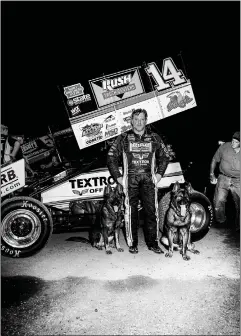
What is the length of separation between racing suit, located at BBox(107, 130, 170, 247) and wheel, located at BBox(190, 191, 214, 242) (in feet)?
2.46

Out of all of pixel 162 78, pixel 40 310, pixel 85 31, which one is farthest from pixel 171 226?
pixel 85 31

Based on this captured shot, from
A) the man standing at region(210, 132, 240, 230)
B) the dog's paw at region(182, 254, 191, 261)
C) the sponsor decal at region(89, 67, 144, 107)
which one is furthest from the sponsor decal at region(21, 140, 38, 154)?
the dog's paw at region(182, 254, 191, 261)

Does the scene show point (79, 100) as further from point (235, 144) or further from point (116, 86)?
point (235, 144)

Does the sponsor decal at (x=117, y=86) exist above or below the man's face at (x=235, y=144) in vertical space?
above

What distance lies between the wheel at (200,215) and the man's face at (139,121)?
4.63 feet

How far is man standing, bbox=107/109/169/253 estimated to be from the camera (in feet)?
13.3

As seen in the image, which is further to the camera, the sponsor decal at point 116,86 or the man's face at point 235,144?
the man's face at point 235,144

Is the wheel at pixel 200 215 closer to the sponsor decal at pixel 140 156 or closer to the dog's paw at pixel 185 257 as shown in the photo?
the dog's paw at pixel 185 257

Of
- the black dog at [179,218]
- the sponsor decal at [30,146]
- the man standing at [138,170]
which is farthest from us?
the sponsor decal at [30,146]

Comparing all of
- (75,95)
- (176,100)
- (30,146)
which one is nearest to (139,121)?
(176,100)

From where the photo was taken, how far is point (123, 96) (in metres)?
4.55

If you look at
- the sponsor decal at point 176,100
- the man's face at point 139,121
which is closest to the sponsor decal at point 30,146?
the sponsor decal at point 176,100

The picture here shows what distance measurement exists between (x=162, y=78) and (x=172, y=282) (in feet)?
10.4

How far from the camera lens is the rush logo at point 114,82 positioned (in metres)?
4.52
